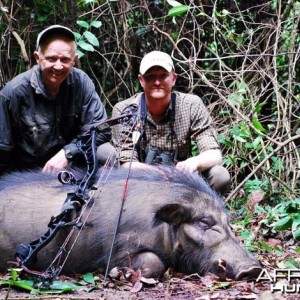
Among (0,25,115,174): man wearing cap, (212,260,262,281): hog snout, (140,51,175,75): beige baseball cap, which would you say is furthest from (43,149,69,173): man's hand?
(212,260,262,281): hog snout

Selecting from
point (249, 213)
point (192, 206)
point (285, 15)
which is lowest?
point (249, 213)

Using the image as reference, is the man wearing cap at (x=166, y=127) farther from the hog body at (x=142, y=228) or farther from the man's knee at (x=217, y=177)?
the hog body at (x=142, y=228)

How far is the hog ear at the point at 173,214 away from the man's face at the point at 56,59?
5.29 feet

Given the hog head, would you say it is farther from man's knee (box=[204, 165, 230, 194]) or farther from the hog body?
man's knee (box=[204, 165, 230, 194])

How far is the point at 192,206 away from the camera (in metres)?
4.61

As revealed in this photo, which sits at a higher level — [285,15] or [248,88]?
[285,15]

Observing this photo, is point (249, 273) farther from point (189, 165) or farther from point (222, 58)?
point (222, 58)

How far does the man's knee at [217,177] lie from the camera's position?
5.53 metres

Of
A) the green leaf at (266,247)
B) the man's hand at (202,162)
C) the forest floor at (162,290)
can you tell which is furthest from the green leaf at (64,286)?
the green leaf at (266,247)

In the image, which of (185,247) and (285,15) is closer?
(185,247)

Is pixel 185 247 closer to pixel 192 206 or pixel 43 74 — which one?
pixel 192 206

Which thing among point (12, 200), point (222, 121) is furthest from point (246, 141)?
point (12, 200)

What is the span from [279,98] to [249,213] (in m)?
1.51

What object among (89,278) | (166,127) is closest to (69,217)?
(89,278)
